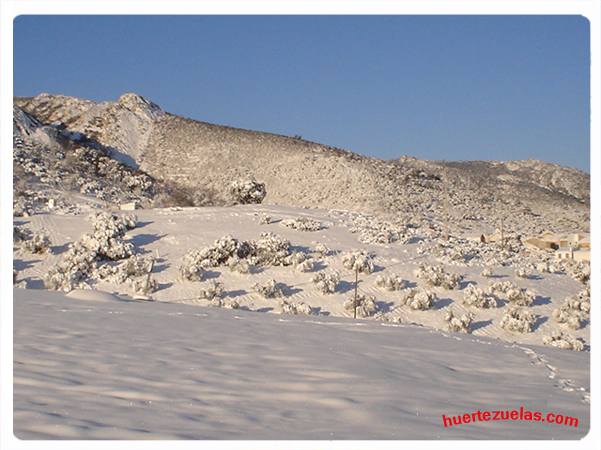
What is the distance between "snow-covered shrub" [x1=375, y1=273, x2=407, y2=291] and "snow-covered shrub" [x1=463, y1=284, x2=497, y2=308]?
208cm

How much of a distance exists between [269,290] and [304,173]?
135ft

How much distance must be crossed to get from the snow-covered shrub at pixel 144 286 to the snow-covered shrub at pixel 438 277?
8.92 meters

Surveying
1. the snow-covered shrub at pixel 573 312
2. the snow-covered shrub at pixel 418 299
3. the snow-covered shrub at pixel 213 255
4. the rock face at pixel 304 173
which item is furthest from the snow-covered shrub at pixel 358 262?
the rock face at pixel 304 173

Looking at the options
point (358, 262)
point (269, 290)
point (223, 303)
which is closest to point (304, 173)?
point (358, 262)

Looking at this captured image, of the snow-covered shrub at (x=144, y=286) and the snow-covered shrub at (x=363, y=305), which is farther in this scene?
the snow-covered shrub at (x=144, y=286)

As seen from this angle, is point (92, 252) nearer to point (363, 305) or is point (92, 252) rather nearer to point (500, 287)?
point (363, 305)

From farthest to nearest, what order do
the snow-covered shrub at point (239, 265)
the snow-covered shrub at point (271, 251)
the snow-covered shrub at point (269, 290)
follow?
1. the snow-covered shrub at point (271, 251)
2. the snow-covered shrub at point (239, 265)
3. the snow-covered shrub at point (269, 290)

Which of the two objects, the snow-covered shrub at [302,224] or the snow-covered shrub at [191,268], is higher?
the snow-covered shrub at [302,224]

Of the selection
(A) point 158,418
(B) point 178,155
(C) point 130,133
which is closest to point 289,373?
(A) point 158,418

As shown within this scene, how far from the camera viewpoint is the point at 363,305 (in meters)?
24.3

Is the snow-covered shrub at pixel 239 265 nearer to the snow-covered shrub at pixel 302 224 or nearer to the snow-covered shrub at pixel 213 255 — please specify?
the snow-covered shrub at pixel 213 255

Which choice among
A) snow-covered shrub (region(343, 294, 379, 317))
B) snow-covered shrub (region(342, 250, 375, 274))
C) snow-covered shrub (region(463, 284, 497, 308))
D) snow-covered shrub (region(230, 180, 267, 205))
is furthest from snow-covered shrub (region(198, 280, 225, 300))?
snow-covered shrub (region(230, 180, 267, 205))

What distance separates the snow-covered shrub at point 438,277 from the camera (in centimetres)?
2700

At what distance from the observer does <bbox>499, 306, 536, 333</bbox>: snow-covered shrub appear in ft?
76.7
